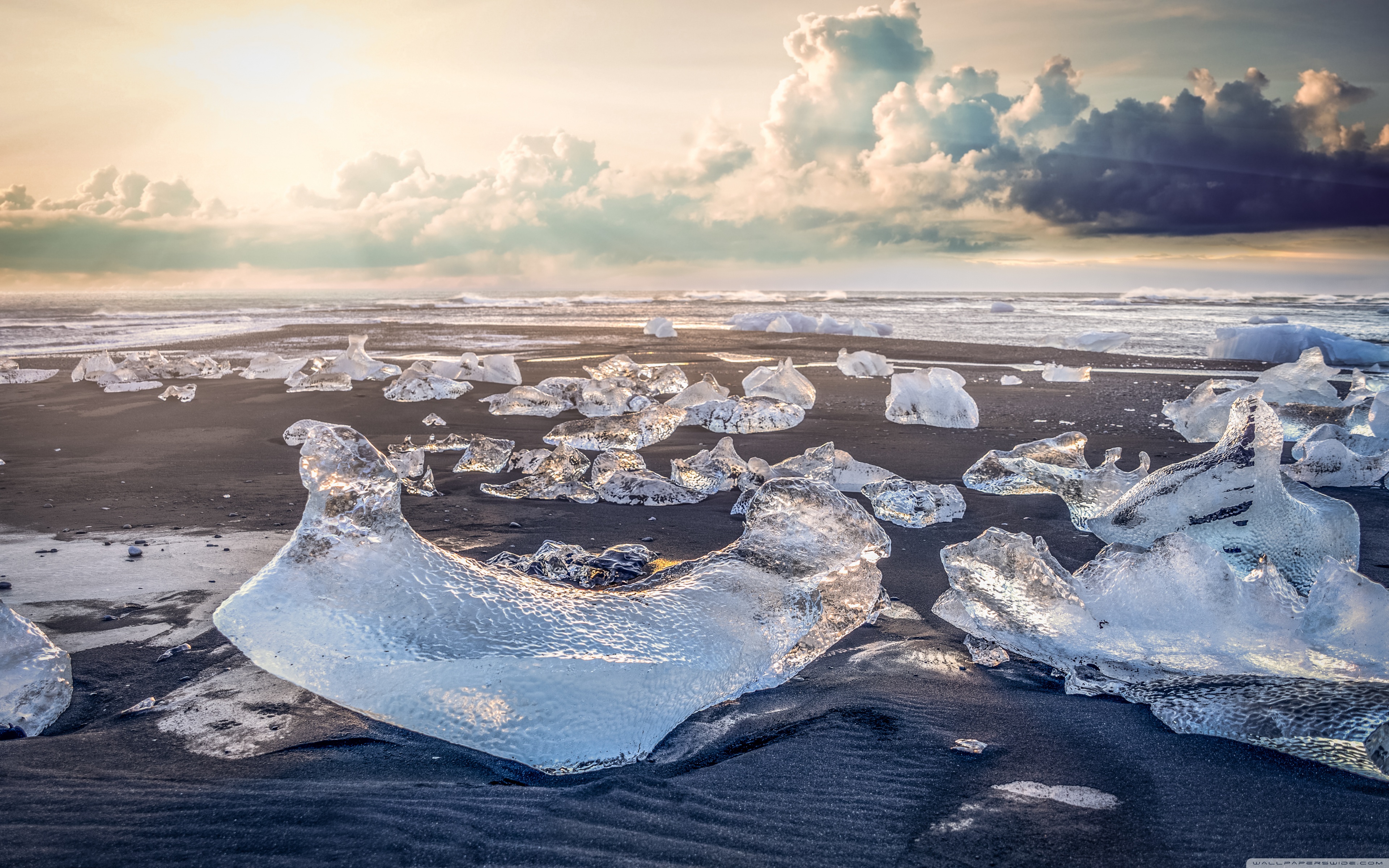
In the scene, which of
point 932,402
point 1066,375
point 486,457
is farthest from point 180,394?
point 1066,375

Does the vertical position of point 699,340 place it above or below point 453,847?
above

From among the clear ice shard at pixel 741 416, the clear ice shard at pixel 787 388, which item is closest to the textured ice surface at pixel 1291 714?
the clear ice shard at pixel 741 416

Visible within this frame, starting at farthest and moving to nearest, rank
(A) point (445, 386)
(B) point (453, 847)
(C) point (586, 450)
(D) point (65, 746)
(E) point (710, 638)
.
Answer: (A) point (445, 386) → (C) point (586, 450) → (E) point (710, 638) → (D) point (65, 746) → (B) point (453, 847)

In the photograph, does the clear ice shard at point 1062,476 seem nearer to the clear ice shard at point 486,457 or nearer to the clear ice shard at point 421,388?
the clear ice shard at point 486,457

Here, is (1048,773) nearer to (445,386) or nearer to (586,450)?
(586,450)

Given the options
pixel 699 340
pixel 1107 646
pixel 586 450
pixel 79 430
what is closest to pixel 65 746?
pixel 1107 646

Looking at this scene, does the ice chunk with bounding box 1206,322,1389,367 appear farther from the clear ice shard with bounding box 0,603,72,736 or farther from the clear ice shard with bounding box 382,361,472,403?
the clear ice shard with bounding box 0,603,72,736
